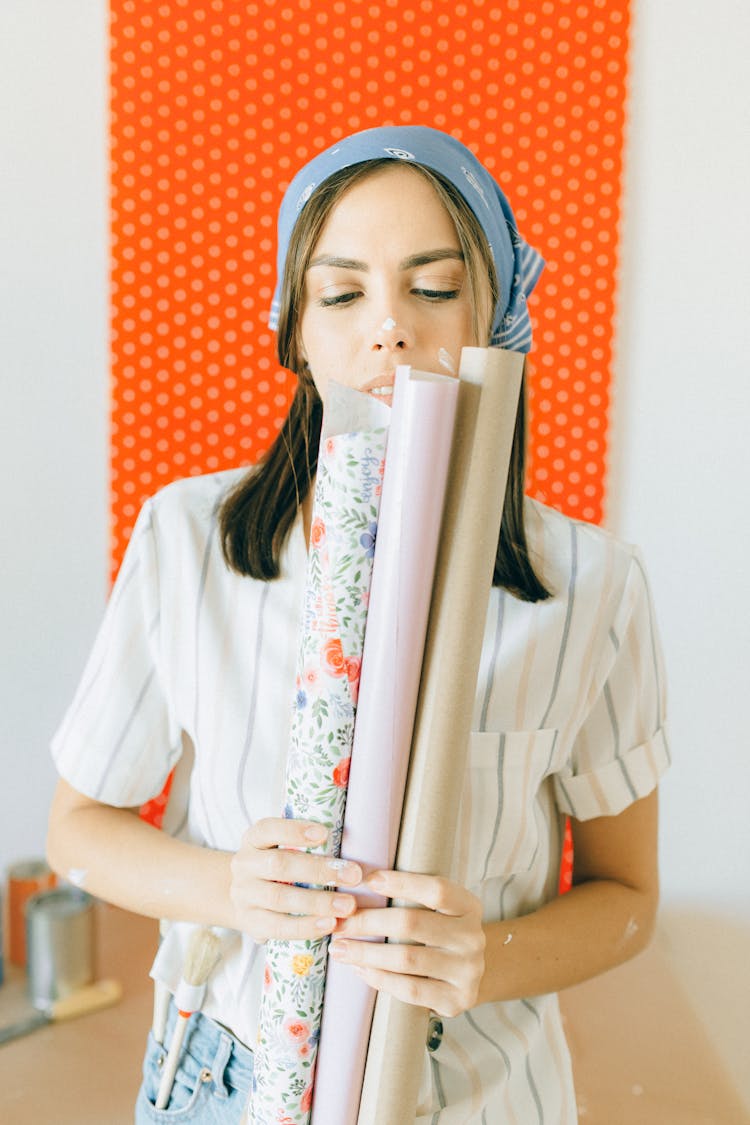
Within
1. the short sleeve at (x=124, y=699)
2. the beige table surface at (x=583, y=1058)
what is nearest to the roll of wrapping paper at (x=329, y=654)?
the short sleeve at (x=124, y=699)

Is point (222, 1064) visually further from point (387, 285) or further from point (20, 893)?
point (20, 893)

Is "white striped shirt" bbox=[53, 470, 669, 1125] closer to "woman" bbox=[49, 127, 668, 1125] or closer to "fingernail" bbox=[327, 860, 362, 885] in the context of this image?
"woman" bbox=[49, 127, 668, 1125]

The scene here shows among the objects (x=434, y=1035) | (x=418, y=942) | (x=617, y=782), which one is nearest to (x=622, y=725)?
(x=617, y=782)

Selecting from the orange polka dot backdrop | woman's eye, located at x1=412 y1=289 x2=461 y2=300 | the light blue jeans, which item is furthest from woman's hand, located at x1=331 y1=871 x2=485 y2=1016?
the orange polka dot backdrop

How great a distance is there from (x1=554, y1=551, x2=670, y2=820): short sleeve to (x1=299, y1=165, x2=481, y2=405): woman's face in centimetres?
34

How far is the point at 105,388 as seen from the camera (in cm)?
173

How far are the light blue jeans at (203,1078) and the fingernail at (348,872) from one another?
0.39 metres

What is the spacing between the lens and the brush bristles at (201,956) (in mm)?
947

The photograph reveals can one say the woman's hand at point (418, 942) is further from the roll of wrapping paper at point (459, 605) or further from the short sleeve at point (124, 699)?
the short sleeve at point (124, 699)

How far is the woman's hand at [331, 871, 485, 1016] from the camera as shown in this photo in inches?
24.5

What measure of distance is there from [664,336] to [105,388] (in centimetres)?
97

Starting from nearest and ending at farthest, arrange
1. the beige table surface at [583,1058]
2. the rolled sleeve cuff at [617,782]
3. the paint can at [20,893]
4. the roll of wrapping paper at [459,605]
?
the roll of wrapping paper at [459,605] → the rolled sleeve cuff at [617,782] → the beige table surface at [583,1058] → the paint can at [20,893]

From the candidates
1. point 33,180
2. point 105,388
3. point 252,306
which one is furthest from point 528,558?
point 33,180

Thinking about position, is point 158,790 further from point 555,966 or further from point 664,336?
point 664,336
